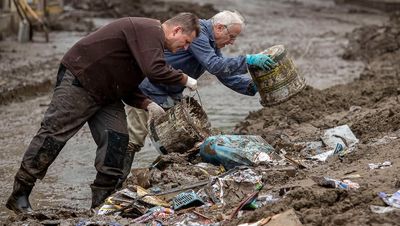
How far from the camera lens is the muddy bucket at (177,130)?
7.39 metres

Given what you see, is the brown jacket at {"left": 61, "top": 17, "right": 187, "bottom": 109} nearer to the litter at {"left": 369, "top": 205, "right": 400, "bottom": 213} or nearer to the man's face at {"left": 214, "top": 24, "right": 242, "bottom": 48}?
the man's face at {"left": 214, "top": 24, "right": 242, "bottom": 48}

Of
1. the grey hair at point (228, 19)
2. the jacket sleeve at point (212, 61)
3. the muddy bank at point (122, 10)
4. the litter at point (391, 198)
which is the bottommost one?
the muddy bank at point (122, 10)

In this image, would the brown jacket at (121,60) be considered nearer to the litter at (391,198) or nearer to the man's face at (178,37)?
the man's face at (178,37)

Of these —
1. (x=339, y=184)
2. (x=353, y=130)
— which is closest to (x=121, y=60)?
(x=339, y=184)

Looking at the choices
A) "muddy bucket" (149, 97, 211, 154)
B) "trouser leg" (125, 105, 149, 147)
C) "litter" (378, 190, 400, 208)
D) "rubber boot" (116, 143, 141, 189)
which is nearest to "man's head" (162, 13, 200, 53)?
"muddy bucket" (149, 97, 211, 154)

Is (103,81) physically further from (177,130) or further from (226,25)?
(226,25)

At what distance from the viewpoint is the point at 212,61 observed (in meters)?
7.15

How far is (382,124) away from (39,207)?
11.7 ft

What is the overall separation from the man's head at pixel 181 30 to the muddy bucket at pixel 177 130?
102 cm

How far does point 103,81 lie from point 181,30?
31.9 inches

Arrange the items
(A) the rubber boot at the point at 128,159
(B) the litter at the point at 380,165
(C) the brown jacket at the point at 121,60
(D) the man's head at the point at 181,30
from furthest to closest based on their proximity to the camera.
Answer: (A) the rubber boot at the point at 128,159 → (D) the man's head at the point at 181,30 → (C) the brown jacket at the point at 121,60 → (B) the litter at the point at 380,165

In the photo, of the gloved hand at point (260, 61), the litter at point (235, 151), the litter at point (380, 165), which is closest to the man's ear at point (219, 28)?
the gloved hand at point (260, 61)

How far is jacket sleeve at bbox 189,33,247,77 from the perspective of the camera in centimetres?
715

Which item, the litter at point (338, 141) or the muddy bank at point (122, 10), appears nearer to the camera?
the litter at point (338, 141)
